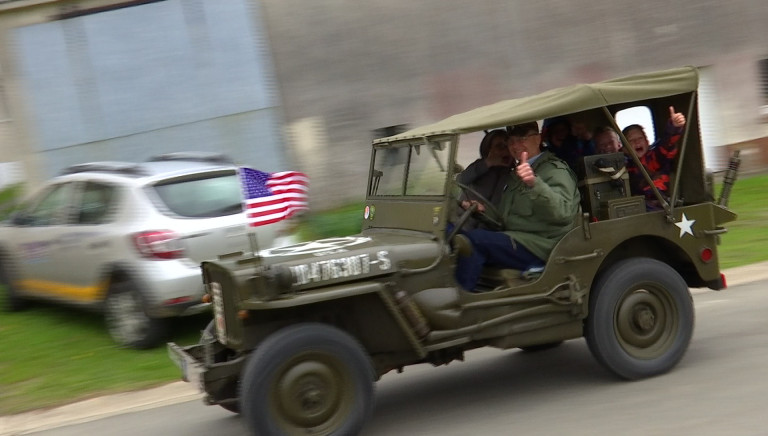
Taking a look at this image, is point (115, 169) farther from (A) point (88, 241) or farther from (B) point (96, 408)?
(B) point (96, 408)

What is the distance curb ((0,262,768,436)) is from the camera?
6.59 m

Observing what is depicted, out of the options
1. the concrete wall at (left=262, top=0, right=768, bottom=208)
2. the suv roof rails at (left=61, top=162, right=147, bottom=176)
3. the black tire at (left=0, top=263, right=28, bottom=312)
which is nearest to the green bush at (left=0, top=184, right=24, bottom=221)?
the black tire at (left=0, top=263, right=28, bottom=312)

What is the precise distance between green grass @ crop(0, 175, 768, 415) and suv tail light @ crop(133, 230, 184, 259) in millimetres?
825

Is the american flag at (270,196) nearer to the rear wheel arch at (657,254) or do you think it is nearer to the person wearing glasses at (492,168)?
the person wearing glasses at (492,168)

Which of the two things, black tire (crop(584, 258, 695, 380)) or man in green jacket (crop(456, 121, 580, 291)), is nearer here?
man in green jacket (crop(456, 121, 580, 291))

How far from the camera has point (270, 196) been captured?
9.44m

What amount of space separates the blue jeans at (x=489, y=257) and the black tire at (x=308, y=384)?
2.84 ft

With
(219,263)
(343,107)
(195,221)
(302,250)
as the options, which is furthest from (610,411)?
(343,107)

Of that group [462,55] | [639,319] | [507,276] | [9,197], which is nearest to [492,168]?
[507,276]

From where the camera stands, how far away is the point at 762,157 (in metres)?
15.5

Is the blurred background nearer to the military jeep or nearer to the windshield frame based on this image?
the windshield frame

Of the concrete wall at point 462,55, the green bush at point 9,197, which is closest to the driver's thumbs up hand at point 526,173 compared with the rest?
the concrete wall at point 462,55

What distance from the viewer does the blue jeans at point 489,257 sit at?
5676mm

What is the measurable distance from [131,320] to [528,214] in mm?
3941
